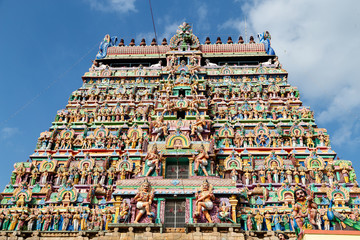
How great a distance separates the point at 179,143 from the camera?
26500 millimetres

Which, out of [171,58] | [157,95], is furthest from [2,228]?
[171,58]

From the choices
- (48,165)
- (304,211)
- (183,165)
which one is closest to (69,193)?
(48,165)

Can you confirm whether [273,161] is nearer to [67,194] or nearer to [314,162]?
[314,162]

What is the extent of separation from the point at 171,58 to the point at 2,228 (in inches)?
956

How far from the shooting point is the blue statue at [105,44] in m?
45.1

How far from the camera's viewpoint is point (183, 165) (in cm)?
2578

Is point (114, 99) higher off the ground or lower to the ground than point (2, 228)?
higher

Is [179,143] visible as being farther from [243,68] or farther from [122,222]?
[243,68]

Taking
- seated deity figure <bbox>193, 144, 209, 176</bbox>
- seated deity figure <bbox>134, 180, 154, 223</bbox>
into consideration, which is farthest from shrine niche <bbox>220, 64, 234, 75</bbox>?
seated deity figure <bbox>134, 180, 154, 223</bbox>

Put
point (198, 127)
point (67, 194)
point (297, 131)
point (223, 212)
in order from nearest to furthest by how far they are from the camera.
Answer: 1. point (223, 212)
2. point (67, 194)
3. point (198, 127)
4. point (297, 131)

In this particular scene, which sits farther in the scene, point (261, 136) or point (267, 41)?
point (267, 41)

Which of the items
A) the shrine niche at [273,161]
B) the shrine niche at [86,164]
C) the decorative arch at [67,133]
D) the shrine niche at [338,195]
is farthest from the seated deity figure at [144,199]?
the decorative arch at [67,133]

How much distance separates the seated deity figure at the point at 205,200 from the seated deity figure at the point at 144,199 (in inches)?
101

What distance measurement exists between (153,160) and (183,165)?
2270 millimetres
